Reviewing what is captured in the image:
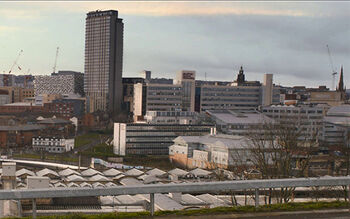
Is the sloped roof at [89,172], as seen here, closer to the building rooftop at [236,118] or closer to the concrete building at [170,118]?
the concrete building at [170,118]

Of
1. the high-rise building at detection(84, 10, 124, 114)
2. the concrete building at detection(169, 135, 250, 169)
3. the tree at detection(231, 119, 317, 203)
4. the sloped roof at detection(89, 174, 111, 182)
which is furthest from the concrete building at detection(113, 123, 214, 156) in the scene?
the high-rise building at detection(84, 10, 124, 114)

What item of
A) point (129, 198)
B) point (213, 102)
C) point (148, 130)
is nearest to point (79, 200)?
point (129, 198)

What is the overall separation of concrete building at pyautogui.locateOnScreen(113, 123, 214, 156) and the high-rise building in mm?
38536

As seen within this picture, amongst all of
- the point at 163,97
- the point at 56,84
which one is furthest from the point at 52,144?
the point at 56,84

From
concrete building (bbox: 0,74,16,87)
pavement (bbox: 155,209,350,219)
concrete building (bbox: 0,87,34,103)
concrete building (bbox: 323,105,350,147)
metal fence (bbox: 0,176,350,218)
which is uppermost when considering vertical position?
concrete building (bbox: 0,74,16,87)

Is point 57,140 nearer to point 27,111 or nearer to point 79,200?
point 27,111

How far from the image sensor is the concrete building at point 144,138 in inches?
1484

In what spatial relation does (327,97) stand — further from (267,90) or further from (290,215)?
(290,215)

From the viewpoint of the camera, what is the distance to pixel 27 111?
5972 centimetres

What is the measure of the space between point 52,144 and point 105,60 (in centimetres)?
4101

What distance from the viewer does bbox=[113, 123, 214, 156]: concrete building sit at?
124ft

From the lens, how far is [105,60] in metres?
79.1

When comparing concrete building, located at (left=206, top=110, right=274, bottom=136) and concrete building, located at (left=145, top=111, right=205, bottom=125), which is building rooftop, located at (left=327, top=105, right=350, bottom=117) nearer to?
concrete building, located at (left=206, top=110, right=274, bottom=136)

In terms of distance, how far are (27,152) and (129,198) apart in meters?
26.6
